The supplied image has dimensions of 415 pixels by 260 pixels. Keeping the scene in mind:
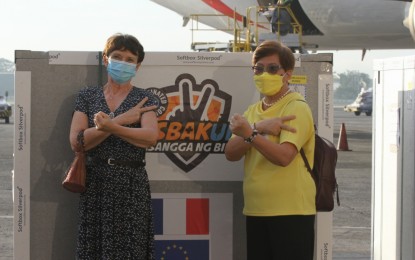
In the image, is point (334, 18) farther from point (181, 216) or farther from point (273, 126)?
point (273, 126)

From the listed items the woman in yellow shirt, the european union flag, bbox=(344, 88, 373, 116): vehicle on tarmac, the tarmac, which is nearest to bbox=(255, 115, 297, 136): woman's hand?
the woman in yellow shirt

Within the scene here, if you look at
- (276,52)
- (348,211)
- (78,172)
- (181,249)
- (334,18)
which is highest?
(334,18)

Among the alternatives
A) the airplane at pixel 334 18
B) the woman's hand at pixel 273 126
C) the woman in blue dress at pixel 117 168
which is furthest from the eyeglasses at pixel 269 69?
the airplane at pixel 334 18

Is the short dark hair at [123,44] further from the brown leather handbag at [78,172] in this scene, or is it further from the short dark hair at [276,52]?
the short dark hair at [276,52]

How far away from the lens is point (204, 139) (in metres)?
4.91

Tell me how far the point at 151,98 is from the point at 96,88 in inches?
10.6

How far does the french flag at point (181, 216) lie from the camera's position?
16.1 ft

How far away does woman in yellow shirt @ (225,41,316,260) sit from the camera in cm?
452

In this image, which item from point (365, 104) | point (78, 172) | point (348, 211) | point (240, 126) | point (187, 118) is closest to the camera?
point (240, 126)

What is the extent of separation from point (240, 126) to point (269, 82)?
316 millimetres

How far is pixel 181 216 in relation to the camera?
4930mm

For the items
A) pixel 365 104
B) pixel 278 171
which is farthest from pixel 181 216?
pixel 365 104

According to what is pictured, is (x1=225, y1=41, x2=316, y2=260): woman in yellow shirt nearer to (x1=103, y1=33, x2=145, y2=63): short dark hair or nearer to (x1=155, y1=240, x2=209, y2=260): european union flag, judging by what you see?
(x1=155, y1=240, x2=209, y2=260): european union flag

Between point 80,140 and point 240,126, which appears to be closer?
point 240,126
